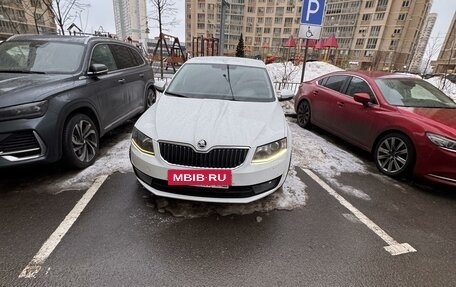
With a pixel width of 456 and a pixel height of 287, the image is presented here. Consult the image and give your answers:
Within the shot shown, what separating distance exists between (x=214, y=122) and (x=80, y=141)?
2.02 m

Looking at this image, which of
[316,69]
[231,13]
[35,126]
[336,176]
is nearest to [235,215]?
[336,176]

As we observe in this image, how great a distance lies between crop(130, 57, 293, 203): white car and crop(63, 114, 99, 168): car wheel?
1.04 meters

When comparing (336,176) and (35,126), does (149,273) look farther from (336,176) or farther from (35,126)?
(336,176)

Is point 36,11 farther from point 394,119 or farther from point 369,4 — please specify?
point 369,4

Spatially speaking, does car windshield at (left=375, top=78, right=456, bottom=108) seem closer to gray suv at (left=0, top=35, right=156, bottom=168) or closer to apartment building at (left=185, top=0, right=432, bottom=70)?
gray suv at (left=0, top=35, right=156, bottom=168)

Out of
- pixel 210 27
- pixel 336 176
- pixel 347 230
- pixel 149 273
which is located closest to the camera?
pixel 149 273

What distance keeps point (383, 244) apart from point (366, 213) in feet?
1.76

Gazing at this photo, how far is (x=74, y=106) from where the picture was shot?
10.5 feet

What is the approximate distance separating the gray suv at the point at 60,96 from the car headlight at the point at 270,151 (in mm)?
2337

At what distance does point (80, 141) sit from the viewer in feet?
11.2

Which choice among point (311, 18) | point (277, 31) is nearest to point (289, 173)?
point (311, 18)

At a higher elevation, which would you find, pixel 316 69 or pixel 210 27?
pixel 210 27

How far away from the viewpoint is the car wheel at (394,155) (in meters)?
3.67

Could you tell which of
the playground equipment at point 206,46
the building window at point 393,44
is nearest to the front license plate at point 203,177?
the playground equipment at point 206,46
